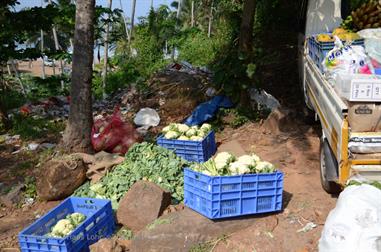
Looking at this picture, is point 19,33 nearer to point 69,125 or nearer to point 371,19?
point 69,125

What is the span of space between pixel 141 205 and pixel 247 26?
15.1ft

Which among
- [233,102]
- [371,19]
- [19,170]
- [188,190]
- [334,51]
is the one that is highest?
[371,19]

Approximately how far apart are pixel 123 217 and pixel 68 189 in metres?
1.29

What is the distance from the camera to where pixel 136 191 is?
4766 millimetres

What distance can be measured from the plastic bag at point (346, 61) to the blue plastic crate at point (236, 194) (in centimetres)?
134

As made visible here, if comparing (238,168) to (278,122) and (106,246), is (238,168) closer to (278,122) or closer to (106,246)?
(106,246)

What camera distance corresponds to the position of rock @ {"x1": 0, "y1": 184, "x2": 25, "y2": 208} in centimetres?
597

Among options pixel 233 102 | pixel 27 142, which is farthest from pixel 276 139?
pixel 27 142

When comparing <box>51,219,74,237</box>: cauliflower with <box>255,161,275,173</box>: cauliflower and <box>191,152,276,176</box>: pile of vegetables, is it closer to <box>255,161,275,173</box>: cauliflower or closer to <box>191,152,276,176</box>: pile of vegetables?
<box>191,152,276,176</box>: pile of vegetables

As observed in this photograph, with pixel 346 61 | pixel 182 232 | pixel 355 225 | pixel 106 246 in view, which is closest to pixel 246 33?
pixel 346 61

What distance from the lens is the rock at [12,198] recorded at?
19.6 feet

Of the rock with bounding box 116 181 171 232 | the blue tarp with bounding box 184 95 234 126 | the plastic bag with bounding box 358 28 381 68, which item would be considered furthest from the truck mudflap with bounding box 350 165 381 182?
the blue tarp with bounding box 184 95 234 126

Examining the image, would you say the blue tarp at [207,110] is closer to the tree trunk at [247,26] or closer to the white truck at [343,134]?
Answer: the tree trunk at [247,26]

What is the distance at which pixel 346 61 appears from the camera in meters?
4.71
